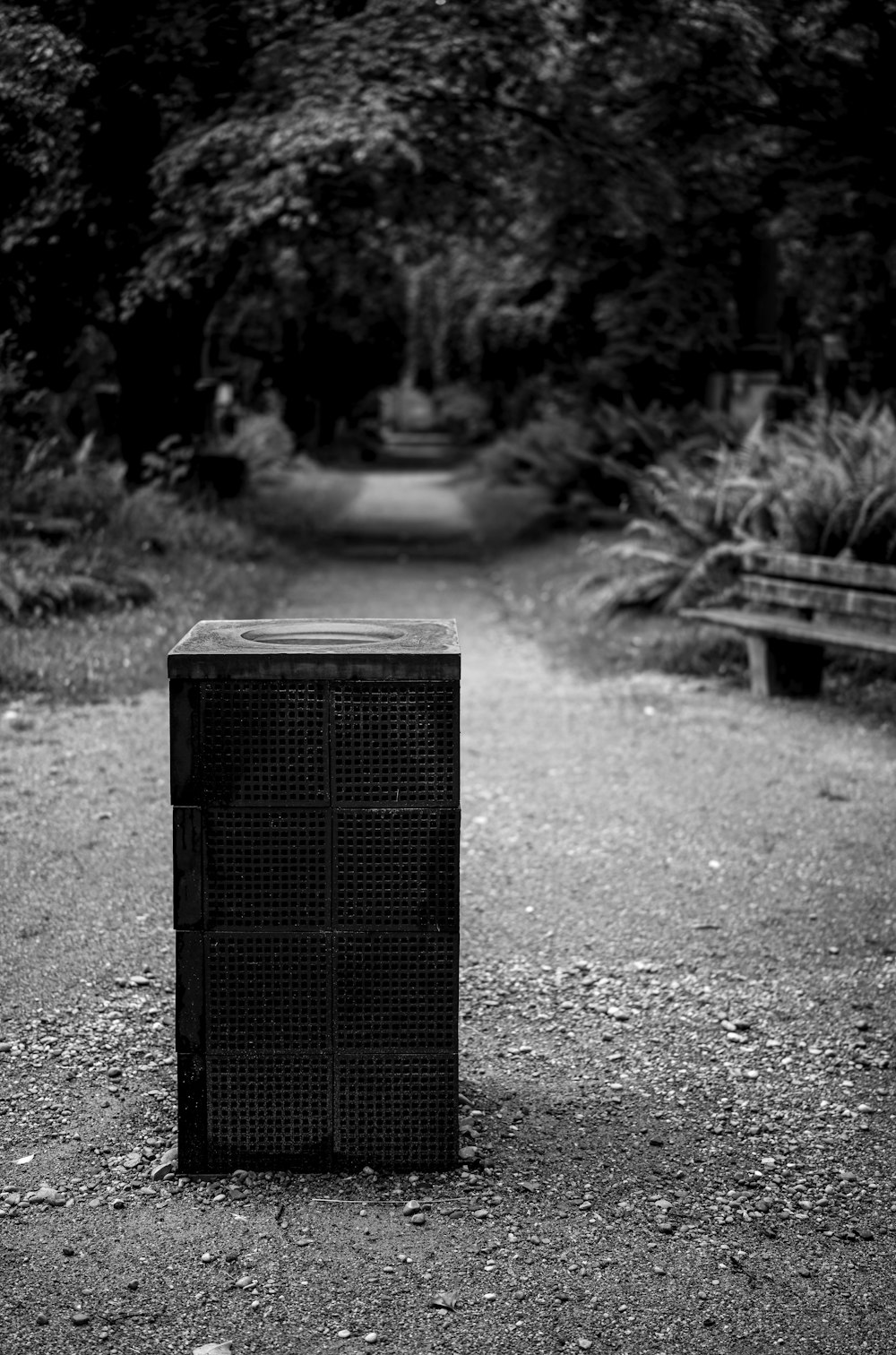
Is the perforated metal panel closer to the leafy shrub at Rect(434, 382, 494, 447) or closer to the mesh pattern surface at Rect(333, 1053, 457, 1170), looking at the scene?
the mesh pattern surface at Rect(333, 1053, 457, 1170)

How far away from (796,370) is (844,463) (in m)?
8.77

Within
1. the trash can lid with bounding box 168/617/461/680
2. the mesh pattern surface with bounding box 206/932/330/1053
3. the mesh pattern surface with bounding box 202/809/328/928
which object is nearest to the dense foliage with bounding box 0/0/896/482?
the trash can lid with bounding box 168/617/461/680

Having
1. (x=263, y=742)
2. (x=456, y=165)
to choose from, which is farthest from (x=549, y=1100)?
(x=456, y=165)

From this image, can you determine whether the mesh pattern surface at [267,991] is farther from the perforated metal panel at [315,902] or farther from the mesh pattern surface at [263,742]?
the mesh pattern surface at [263,742]

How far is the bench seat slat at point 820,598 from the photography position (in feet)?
28.3

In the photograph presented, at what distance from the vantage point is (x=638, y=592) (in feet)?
39.5

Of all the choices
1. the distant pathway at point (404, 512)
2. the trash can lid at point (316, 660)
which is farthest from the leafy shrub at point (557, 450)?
the trash can lid at point (316, 660)

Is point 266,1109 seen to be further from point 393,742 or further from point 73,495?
point 73,495

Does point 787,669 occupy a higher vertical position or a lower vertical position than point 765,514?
lower

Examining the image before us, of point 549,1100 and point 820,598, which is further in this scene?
point 820,598

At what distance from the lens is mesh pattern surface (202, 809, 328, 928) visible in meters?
3.52

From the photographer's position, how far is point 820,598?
912 cm

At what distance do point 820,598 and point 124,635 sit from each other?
505 cm

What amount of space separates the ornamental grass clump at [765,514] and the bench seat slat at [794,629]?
427 millimetres
